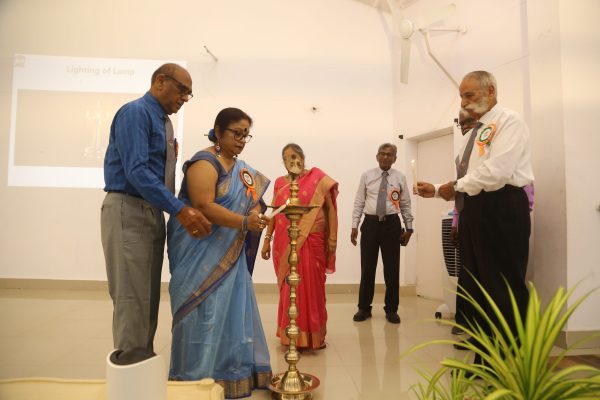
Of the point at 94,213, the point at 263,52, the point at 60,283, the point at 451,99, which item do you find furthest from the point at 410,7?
the point at 60,283

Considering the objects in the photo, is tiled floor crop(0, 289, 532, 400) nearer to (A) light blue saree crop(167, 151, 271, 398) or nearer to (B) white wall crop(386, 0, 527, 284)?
(A) light blue saree crop(167, 151, 271, 398)

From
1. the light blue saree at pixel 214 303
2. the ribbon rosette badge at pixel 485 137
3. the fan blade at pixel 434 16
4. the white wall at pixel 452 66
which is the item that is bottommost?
the light blue saree at pixel 214 303

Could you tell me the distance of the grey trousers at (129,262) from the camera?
1.75 metres

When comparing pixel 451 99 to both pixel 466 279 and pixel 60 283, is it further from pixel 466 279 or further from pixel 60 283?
pixel 60 283

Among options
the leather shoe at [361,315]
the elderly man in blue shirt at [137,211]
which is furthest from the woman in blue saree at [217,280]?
the leather shoe at [361,315]

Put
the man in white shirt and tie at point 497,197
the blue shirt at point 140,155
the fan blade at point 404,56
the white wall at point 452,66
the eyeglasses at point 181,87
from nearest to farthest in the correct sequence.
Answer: the blue shirt at point 140,155
the eyeglasses at point 181,87
the man in white shirt and tie at point 497,197
the white wall at point 452,66
the fan blade at point 404,56

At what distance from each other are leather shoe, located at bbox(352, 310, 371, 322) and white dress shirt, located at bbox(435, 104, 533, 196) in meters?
2.05

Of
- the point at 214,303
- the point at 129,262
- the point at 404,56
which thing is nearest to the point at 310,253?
the point at 214,303

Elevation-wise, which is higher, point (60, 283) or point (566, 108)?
point (566, 108)

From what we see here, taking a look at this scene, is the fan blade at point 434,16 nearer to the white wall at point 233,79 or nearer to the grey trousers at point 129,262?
the white wall at point 233,79

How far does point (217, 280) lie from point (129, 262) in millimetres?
417

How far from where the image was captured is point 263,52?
5.55 m

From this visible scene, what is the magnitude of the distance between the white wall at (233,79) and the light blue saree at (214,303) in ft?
11.1

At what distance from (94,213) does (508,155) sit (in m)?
5.03
